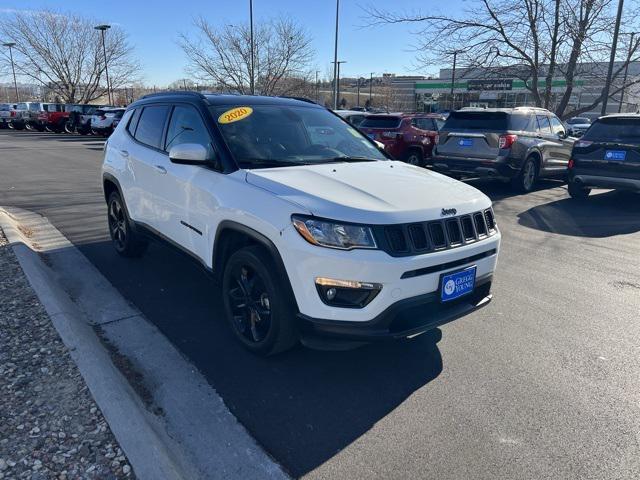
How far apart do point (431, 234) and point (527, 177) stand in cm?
841

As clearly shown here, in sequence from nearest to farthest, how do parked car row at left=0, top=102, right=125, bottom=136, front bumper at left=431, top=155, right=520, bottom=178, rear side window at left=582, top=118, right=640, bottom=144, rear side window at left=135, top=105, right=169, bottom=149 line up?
rear side window at left=135, top=105, right=169, bottom=149
rear side window at left=582, top=118, right=640, bottom=144
front bumper at left=431, top=155, right=520, bottom=178
parked car row at left=0, top=102, right=125, bottom=136

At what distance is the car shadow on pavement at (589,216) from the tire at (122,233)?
5737 mm

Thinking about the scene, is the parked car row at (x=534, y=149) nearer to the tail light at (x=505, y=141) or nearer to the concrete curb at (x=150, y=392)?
the tail light at (x=505, y=141)

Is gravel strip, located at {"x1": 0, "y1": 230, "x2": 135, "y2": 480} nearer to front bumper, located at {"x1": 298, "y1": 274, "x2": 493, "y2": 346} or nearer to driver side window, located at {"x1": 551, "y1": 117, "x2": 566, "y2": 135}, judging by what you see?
front bumper, located at {"x1": 298, "y1": 274, "x2": 493, "y2": 346}

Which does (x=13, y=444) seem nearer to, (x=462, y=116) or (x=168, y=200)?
(x=168, y=200)

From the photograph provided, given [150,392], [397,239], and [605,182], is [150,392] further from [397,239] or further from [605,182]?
[605,182]

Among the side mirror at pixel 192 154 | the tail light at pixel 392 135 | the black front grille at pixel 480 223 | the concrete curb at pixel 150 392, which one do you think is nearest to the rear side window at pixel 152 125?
the side mirror at pixel 192 154

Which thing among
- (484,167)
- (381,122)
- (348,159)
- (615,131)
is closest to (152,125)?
(348,159)

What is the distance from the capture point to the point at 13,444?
7.60 ft

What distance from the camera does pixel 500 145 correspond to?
966 cm

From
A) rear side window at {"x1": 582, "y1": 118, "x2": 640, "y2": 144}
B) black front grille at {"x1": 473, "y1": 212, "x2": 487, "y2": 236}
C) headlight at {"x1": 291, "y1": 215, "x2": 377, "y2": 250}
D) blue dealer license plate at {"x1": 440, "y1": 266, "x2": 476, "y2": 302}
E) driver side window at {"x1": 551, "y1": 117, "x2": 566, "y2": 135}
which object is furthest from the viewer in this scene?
driver side window at {"x1": 551, "y1": 117, "x2": 566, "y2": 135}

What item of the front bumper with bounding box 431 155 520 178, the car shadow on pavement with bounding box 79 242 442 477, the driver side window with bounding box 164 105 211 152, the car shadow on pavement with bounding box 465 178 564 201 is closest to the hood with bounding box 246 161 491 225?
the driver side window with bounding box 164 105 211 152

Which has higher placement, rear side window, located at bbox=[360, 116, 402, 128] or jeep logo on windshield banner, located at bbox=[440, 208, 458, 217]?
rear side window, located at bbox=[360, 116, 402, 128]

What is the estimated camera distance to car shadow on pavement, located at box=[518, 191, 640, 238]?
24.4 ft
